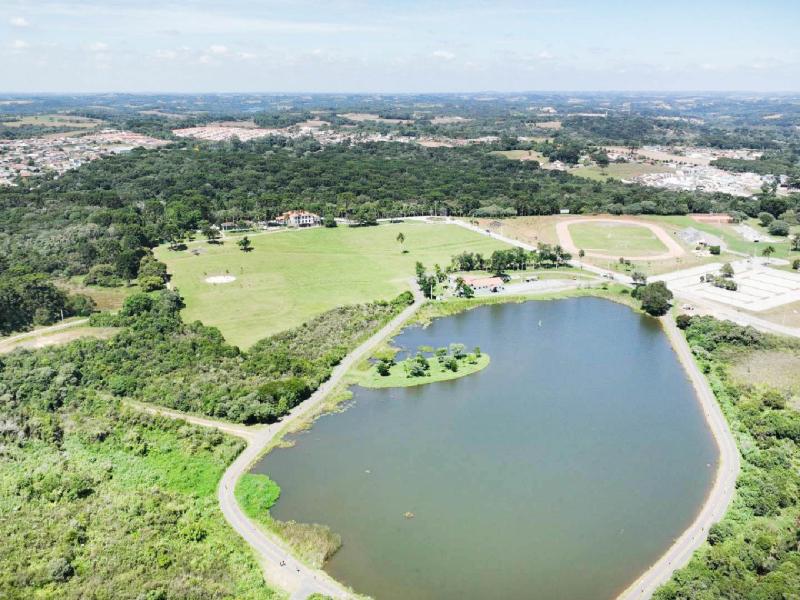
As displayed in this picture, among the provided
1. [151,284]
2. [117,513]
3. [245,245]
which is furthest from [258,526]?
[245,245]

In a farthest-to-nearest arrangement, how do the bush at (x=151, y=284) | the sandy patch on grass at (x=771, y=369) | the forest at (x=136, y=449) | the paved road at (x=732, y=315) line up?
the bush at (x=151, y=284), the paved road at (x=732, y=315), the sandy patch on grass at (x=771, y=369), the forest at (x=136, y=449)

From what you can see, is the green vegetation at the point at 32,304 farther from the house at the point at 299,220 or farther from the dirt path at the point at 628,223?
the dirt path at the point at 628,223

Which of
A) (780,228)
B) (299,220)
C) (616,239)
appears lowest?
(616,239)

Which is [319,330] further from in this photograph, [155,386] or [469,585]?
[469,585]

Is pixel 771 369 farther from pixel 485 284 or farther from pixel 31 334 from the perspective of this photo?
pixel 31 334

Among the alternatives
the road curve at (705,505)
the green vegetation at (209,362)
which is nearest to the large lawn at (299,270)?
the green vegetation at (209,362)

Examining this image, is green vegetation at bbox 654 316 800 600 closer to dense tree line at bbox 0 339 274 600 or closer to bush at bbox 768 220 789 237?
dense tree line at bbox 0 339 274 600
